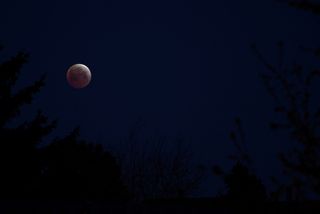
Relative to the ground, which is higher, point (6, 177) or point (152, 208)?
point (152, 208)

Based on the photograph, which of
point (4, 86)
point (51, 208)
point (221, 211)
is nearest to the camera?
point (51, 208)

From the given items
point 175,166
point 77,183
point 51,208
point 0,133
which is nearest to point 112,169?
point 77,183

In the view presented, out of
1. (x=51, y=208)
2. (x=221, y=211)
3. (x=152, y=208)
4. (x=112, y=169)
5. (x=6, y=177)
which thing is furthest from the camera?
(x=112, y=169)

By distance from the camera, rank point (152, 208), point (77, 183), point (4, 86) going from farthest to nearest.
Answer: point (4, 86)
point (77, 183)
point (152, 208)

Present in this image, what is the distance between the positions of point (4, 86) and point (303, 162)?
1571cm

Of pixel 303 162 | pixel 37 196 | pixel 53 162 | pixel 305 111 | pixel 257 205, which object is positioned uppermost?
pixel 305 111

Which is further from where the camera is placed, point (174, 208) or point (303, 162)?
point (174, 208)

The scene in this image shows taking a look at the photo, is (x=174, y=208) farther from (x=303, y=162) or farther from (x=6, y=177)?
(x=303, y=162)

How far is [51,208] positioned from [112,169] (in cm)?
1105

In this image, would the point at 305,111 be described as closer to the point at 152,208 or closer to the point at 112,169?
the point at 152,208

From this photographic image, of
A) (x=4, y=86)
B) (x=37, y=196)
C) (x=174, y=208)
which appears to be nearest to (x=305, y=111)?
(x=174, y=208)

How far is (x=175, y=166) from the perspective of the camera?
33688 millimetres

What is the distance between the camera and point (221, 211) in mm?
11422

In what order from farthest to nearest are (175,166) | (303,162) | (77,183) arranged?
(175,166) → (77,183) → (303,162)
